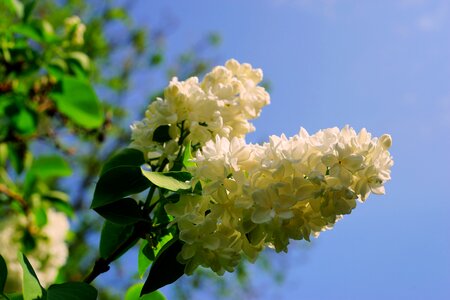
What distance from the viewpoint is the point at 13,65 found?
2.08 meters

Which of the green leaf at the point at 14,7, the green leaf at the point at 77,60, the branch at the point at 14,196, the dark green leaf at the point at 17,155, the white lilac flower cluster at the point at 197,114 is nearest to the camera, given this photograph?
the white lilac flower cluster at the point at 197,114

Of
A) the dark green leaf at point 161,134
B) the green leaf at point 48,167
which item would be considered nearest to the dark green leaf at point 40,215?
the green leaf at point 48,167

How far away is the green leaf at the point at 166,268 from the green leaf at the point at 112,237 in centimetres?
18

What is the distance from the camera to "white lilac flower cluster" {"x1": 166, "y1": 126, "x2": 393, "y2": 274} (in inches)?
29.7

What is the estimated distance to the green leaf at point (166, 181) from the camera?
0.80 meters

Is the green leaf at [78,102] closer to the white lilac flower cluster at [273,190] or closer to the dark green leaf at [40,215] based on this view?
the dark green leaf at [40,215]

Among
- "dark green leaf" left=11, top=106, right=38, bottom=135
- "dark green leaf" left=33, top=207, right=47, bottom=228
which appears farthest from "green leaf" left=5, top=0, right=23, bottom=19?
"dark green leaf" left=33, top=207, right=47, bottom=228

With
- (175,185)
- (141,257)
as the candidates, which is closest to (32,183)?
(141,257)

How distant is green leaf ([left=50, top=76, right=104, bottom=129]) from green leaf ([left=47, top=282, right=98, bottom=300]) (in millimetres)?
1181

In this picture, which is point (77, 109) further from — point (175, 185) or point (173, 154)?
point (175, 185)

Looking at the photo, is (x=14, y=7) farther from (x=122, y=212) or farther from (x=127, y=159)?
(x=122, y=212)

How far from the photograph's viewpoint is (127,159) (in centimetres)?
109

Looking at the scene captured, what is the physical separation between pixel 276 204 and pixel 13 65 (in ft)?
5.60

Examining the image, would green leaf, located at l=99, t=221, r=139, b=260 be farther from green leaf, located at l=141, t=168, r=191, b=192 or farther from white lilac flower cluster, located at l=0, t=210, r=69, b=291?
white lilac flower cluster, located at l=0, t=210, r=69, b=291
